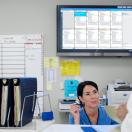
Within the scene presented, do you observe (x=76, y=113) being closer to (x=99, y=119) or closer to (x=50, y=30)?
(x=99, y=119)

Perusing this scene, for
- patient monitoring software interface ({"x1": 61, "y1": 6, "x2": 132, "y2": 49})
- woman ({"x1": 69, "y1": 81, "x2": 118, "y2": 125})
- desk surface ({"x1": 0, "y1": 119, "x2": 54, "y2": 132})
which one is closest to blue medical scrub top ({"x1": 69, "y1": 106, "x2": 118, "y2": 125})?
woman ({"x1": 69, "y1": 81, "x2": 118, "y2": 125})

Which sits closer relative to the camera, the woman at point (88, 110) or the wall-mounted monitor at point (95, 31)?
the woman at point (88, 110)

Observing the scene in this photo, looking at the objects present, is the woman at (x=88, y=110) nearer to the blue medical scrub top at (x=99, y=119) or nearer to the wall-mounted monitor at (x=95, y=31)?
the blue medical scrub top at (x=99, y=119)

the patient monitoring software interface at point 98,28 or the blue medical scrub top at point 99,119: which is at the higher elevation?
the patient monitoring software interface at point 98,28

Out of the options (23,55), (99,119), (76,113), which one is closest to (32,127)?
(76,113)

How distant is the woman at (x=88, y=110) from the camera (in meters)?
2.49

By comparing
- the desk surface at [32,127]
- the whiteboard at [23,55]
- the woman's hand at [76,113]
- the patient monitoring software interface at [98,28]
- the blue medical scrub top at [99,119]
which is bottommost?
the blue medical scrub top at [99,119]

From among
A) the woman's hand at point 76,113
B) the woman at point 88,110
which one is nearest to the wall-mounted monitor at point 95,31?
the woman at point 88,110

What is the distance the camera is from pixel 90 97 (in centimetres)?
266

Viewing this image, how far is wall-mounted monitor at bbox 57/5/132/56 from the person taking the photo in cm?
333

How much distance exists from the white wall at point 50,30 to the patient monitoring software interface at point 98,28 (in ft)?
0.55

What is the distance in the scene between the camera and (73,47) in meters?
3.34

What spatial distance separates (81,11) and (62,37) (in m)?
0.36

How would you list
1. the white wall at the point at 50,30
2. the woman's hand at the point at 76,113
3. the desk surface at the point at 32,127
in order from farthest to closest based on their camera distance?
the white wall at the point at 50,30
the woman's hand at the point at 76,113
the desk surface at the point at 32,127
